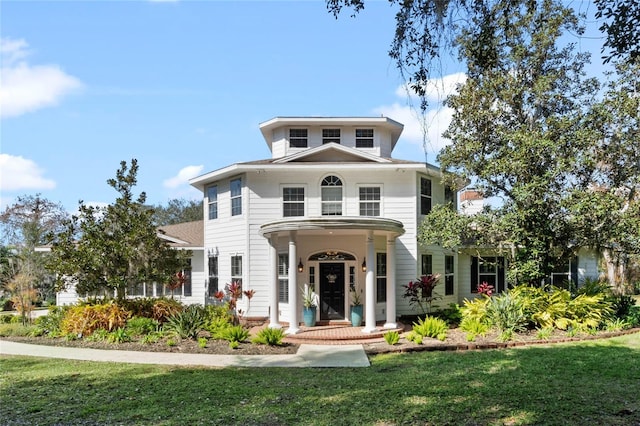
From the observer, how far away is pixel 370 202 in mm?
17000

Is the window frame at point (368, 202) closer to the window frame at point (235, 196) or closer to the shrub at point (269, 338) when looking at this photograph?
the window frame at point (235, 196)

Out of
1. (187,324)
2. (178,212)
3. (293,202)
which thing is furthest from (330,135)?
(178,212)

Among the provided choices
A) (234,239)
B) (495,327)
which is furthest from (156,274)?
(495,327)

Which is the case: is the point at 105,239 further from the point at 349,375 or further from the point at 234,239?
the point at 349,375

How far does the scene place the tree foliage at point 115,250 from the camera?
14.0 meters

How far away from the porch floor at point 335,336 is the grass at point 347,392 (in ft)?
8.44

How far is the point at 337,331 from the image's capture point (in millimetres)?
13789

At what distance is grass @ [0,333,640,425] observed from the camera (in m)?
5.90

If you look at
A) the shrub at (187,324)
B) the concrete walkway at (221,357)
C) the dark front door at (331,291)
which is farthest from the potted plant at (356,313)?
the shrub at (187,324)

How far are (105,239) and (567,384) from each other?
12542 mm

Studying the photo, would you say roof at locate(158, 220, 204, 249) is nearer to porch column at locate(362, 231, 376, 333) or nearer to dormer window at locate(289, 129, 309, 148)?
dormer window at locate(289, 129, 309, 148)

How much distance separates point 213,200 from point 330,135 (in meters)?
5.34

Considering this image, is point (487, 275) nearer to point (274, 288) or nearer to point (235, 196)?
point (274, 288)

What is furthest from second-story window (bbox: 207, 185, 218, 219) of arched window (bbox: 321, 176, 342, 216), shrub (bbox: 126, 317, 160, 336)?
shrub (bbox: 126, 317, 160, 336)
